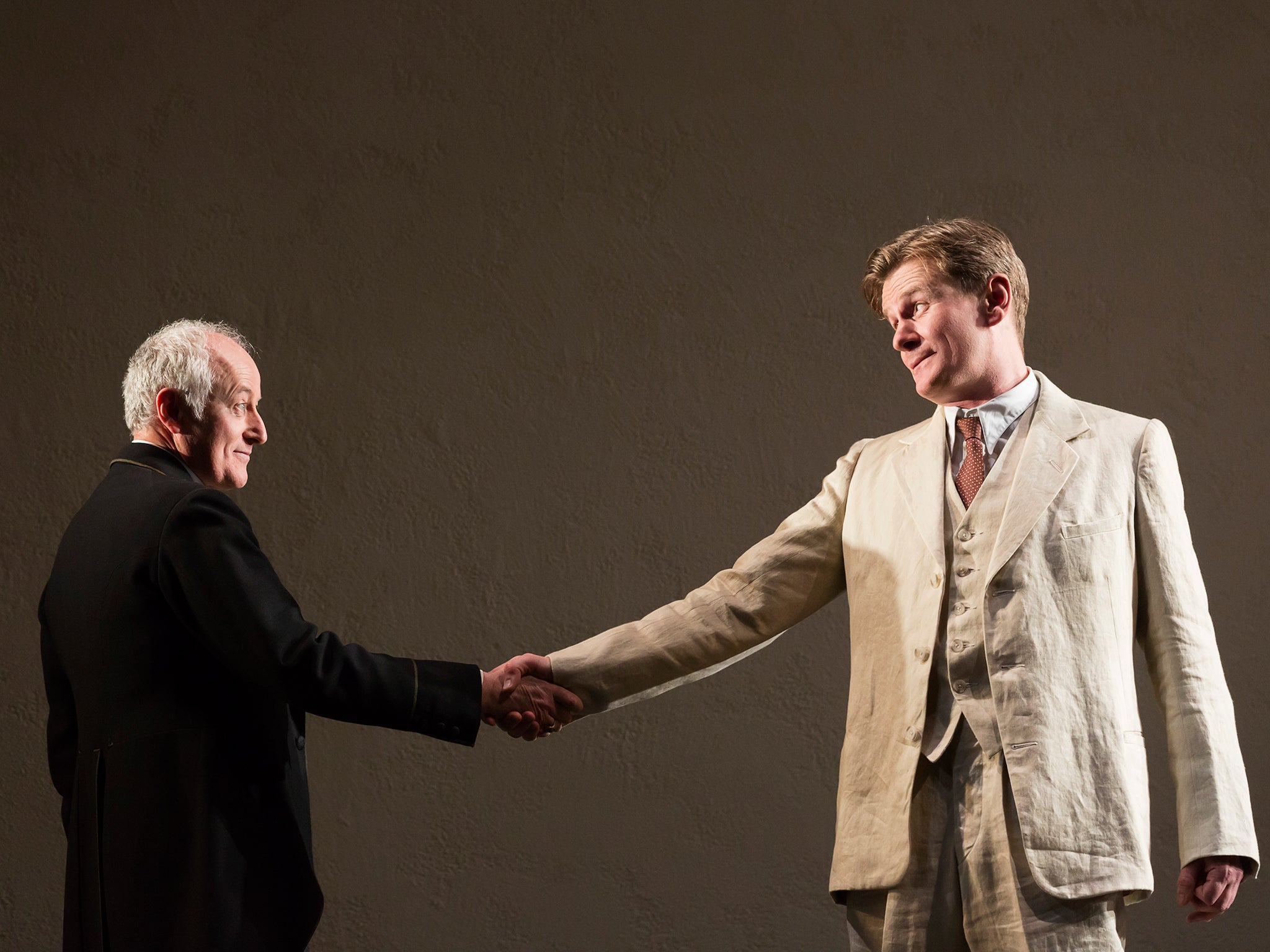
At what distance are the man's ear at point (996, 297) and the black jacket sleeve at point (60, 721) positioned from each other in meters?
1.64

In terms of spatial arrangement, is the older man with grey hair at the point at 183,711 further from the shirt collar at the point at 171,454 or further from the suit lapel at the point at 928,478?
the suit lapel at the point at 928,478

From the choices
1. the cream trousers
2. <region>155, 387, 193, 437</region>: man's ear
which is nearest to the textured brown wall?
<region>155, 387, 193, 437</region>: man's ear

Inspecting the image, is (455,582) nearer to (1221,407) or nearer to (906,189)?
(906,189)

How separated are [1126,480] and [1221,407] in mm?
1863

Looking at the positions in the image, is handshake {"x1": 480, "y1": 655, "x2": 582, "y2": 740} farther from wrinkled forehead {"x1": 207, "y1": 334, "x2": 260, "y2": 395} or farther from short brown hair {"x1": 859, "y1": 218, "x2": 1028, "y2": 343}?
short brown hair {"x1": 859, "y1": 218, "x2": 1028, "y2": 343}

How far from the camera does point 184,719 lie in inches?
72.1

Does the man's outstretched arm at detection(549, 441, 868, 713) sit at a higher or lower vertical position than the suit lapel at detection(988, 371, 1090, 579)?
lower

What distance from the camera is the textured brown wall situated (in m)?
3.33

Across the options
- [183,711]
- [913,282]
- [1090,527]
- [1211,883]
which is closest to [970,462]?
[1090,527]

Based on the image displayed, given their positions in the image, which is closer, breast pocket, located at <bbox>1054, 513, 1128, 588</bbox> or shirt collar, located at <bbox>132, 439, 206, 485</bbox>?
breast pocket, located at <bbox>1054, 513, 1128, 588</bbox>

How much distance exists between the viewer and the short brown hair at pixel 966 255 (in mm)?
2076

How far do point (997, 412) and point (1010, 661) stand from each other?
44 cm

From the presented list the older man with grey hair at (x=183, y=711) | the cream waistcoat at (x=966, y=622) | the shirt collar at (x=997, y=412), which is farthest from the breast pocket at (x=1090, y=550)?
the older man with grey hair at (x=183, y=711)

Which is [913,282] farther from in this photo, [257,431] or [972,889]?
[257,431]
